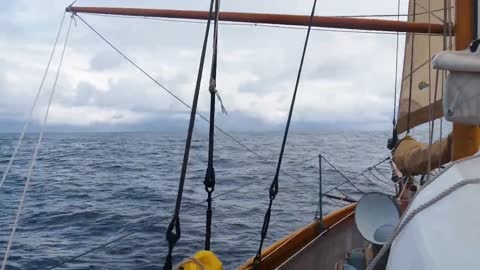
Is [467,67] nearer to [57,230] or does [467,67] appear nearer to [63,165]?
[57,230]

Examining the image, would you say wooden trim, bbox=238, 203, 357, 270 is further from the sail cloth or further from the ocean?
the sail cloth

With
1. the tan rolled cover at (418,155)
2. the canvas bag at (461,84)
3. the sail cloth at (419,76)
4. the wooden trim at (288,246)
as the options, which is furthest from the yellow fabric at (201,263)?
the sail cloth at (419,76)

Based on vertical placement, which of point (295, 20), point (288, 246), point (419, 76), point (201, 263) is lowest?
point (288, 246)

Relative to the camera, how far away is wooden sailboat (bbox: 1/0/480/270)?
1502 millimetres

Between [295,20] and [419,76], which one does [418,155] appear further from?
[419,76]

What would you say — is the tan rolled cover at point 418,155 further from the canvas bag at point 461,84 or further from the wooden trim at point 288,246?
the canvas bag at point 461,84

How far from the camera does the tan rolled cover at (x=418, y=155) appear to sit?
363 centimetres

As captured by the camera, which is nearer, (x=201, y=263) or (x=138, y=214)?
(x=201, y=263)

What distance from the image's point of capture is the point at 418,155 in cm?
421

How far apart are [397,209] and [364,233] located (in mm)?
245

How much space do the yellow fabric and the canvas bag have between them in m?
1.27

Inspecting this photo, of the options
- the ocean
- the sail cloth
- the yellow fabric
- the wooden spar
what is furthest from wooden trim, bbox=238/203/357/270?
the wooden spar

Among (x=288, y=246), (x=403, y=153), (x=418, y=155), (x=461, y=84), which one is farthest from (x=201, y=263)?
(x=403, y=153)

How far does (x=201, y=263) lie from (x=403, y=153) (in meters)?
2.66
